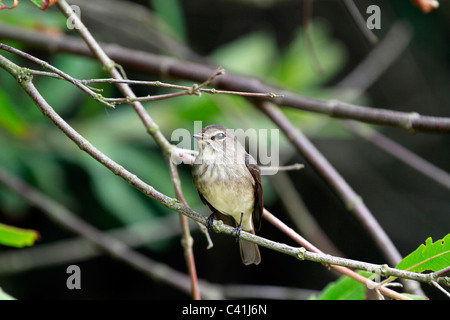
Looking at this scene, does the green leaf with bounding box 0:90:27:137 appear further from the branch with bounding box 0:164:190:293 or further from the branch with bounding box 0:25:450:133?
the branch with bounding box 0:25:450:133

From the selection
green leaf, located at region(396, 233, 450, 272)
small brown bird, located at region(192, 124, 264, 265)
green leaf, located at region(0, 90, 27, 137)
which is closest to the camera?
green leaf, located at region(396, 233, 450, 272)

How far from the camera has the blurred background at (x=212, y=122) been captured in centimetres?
392

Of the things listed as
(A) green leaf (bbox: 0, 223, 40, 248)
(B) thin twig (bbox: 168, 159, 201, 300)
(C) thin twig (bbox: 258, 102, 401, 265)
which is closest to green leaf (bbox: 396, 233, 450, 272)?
(C) thin twig (bbox: 258, 102, 401, 265)

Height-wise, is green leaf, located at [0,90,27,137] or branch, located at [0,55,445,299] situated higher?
green leaf, located at [0,90,27,137]

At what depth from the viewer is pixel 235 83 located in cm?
275

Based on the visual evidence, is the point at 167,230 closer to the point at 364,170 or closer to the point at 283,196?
the point at 283,196

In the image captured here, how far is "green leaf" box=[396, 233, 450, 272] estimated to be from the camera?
5.35 ft

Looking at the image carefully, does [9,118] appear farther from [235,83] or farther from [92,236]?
[235,83]

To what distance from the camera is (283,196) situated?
12.4 ft

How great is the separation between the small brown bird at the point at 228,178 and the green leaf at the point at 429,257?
2.53 feet

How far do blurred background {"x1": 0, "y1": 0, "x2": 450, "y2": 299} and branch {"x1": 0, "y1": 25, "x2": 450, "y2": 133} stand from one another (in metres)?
0.07

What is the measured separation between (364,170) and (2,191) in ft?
11.2
